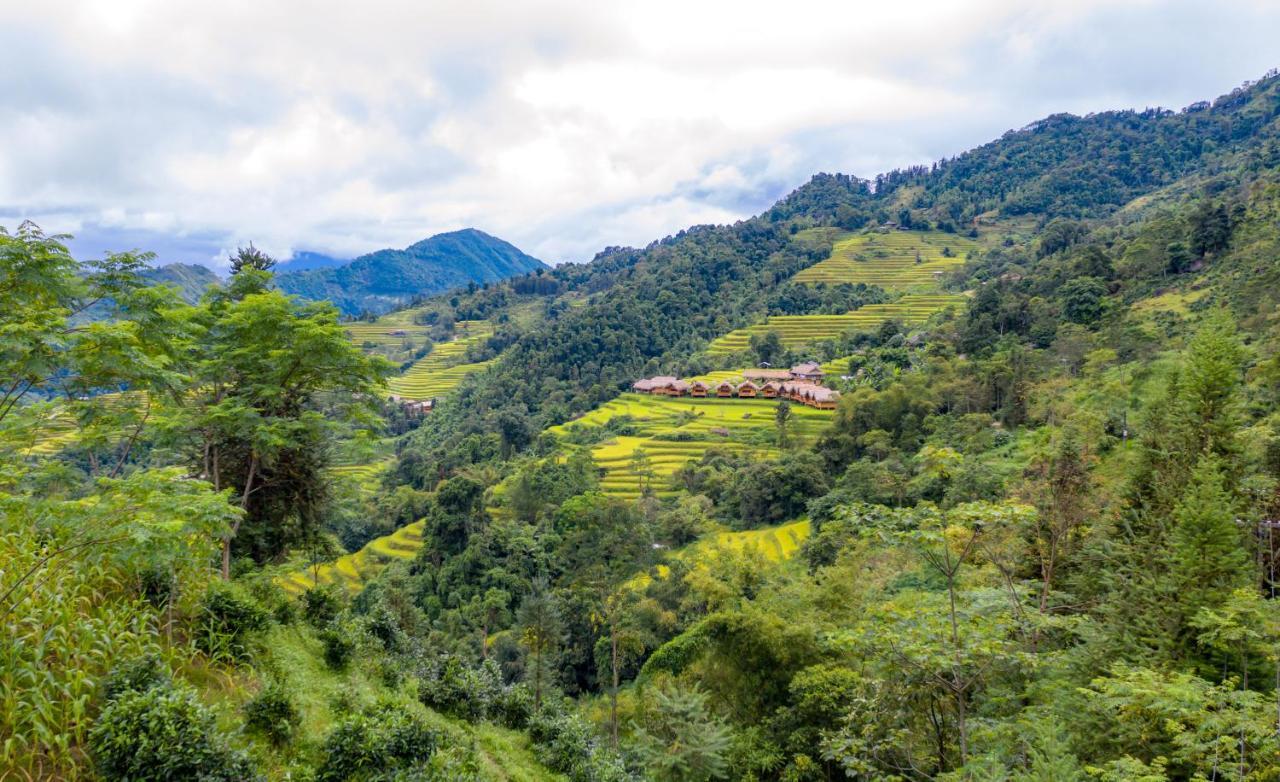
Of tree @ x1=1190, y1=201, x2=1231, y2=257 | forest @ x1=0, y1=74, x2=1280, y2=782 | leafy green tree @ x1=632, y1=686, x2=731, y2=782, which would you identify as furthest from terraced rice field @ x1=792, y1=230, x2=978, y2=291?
leafy green tree @ x1=632, y1=686, x2=731, y2=782

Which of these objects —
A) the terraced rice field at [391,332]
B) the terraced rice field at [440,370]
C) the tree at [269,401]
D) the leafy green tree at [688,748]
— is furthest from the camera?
the terraced rice field at [391,332]

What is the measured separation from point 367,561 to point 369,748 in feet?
111

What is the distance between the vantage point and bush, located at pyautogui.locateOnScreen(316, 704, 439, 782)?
4945mm

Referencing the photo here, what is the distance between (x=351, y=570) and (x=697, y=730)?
2961 cm

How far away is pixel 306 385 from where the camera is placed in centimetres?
934

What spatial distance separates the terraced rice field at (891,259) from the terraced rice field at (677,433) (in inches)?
1500

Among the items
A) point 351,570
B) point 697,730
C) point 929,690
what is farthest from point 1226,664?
point 351,570

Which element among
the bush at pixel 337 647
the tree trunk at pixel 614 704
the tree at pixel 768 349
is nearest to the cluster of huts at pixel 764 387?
the tree at pixel 768 349

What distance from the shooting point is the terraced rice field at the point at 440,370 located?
A: 73875mm

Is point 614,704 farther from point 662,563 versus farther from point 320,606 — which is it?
point 662,563

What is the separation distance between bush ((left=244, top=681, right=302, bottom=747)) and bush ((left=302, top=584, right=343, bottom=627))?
12.9 ft

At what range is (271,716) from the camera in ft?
17.8

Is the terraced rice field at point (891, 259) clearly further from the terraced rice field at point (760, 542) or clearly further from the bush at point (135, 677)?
the bush at point (135, 677)

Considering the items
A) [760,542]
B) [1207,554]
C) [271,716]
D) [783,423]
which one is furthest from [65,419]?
[783,423]
